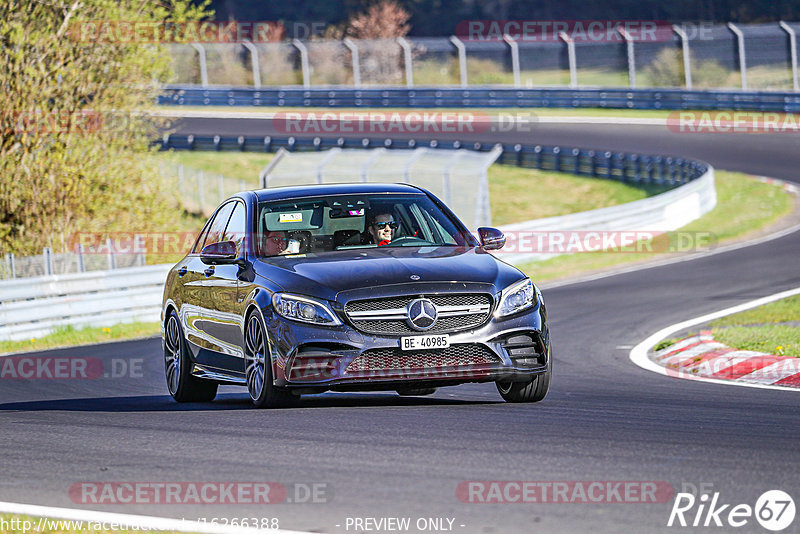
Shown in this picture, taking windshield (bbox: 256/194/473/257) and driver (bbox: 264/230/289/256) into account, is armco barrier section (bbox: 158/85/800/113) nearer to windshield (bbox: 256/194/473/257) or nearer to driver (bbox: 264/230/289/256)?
windshield (bbox: 256/194/473/257)

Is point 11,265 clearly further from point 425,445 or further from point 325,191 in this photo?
point 425,445

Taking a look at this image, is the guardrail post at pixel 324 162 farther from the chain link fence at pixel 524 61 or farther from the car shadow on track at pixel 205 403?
the car shadow on track at pixel 205 403

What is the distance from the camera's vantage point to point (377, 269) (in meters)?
9.12

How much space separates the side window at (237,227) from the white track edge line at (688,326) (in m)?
4.29

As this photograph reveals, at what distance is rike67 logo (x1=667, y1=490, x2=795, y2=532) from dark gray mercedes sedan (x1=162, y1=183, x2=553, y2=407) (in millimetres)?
3132

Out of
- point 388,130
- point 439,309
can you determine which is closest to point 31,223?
point 439,309

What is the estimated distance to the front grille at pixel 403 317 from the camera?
8.80m

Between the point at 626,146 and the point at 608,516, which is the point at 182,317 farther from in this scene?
the point at 626,146

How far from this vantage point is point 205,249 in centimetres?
1008

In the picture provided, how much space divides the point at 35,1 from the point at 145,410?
57.5 ft

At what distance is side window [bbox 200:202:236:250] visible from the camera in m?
11.0

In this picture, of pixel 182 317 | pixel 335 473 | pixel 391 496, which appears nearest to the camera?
pixel 391 496

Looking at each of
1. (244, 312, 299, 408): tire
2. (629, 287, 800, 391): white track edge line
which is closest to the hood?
(244, 312, 299, 408): tire

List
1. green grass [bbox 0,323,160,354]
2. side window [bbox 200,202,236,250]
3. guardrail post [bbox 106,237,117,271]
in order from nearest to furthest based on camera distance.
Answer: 1. side window [bbox 200,202,236,250]
2. green grass [bbox 0,323,160,354]
3. guardrail post [bbox 106,237,117,271]
